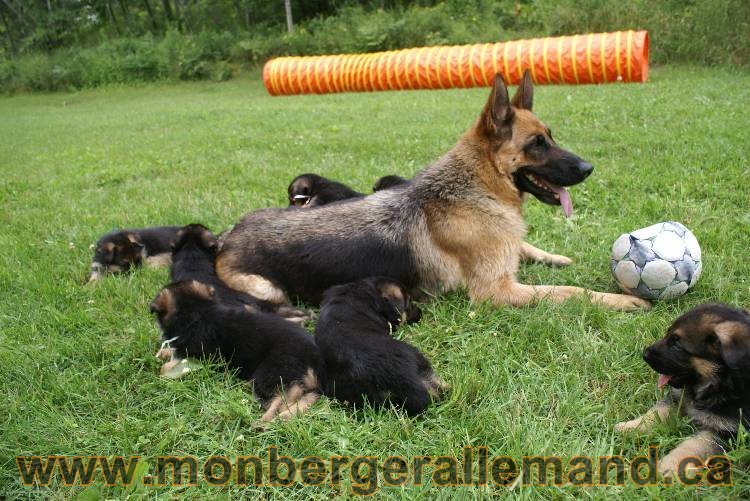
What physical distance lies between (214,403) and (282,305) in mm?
1277

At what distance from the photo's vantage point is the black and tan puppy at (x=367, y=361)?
3006 mm

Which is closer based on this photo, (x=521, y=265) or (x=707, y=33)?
(x=521, y=265)

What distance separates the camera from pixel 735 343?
263cm

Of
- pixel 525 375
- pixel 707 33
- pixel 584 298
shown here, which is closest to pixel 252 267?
pixel 525 375

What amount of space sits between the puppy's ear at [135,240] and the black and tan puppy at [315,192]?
5.31 feet

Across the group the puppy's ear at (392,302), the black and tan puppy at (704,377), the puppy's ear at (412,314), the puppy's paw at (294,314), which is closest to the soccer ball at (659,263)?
the black and tan puppy at (704,377)

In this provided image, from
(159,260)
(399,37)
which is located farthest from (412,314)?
(399,37)

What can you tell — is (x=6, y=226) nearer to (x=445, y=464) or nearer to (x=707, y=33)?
(x=445, y=464)

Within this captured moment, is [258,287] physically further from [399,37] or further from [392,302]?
[399,37]

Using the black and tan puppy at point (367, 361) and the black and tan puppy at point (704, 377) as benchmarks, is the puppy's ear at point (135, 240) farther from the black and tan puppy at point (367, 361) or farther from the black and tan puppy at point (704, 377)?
the black and tan puppy at point (704, 377)

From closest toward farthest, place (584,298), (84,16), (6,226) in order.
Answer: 1. (584,298)
2. (6,226)
3. (84,16)

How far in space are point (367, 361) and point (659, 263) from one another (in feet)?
7.60

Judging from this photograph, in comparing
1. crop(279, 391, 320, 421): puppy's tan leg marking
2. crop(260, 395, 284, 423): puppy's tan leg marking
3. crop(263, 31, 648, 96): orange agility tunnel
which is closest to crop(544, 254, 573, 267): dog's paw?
crop(279, 391, 320, 421): puppy's tan leg marking

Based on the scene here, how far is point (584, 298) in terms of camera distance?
397 cm
